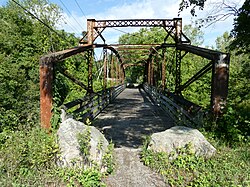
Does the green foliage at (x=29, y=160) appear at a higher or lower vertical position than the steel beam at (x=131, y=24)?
lower

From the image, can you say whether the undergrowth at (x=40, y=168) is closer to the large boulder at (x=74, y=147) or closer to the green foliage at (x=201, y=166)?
the large boulder at (x=74, y=147)

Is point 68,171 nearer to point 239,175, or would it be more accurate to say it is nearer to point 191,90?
point 239,175

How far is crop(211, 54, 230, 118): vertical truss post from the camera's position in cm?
473

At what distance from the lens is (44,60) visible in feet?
14.9

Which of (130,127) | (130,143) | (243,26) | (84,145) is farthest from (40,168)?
(243,26)

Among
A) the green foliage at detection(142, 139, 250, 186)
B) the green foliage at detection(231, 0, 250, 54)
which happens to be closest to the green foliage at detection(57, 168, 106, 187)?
the green foliage at detection(142, 139, 250, 186)

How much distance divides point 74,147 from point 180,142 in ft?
6.09

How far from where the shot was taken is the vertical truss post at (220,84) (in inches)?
186

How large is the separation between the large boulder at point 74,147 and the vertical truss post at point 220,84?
2.59 metres

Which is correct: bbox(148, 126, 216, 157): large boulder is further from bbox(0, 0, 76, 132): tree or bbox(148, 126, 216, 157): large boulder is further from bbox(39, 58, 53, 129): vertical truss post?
bbox(0, 0, 76, 132): tree

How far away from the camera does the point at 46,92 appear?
4539 mm

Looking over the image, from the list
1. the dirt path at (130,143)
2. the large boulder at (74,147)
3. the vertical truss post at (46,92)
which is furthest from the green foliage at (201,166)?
the vertical truss post at (46,92)

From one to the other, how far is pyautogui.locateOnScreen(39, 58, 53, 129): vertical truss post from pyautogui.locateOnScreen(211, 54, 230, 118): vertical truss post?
3452 millimetres

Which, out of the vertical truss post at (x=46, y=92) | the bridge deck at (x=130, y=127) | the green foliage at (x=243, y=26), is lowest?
the bridge deck at (x=130, y=127)
